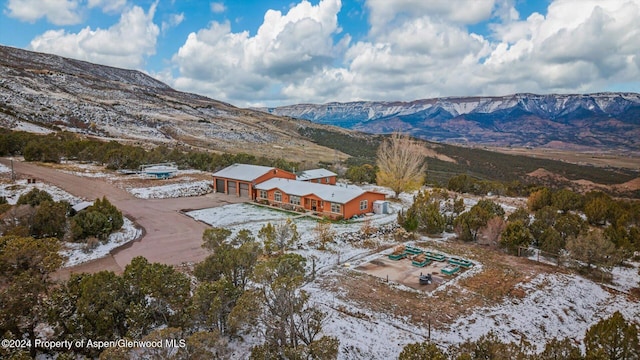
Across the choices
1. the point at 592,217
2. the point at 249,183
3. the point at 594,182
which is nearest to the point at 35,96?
the point at 249,183

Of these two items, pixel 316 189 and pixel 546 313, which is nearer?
pixel 546 313

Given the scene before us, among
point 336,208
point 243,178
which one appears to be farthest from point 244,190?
point 336,208

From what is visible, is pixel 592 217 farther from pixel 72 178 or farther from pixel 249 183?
pixel 72 178

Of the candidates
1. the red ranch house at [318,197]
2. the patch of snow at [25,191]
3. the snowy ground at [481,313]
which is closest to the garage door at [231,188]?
the red ranch house at [318,197]

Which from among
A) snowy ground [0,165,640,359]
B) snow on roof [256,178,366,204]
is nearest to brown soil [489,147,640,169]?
snow on roof [256,178,366,204]

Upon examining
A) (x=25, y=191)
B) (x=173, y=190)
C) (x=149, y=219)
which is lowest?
(x=149, y=219)

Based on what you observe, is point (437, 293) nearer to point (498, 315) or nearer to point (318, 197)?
point (498, 315)

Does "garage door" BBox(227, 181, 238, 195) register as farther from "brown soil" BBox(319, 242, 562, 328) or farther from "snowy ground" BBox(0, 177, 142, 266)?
"brown soil" BBox(319, 242, 562, 328)
